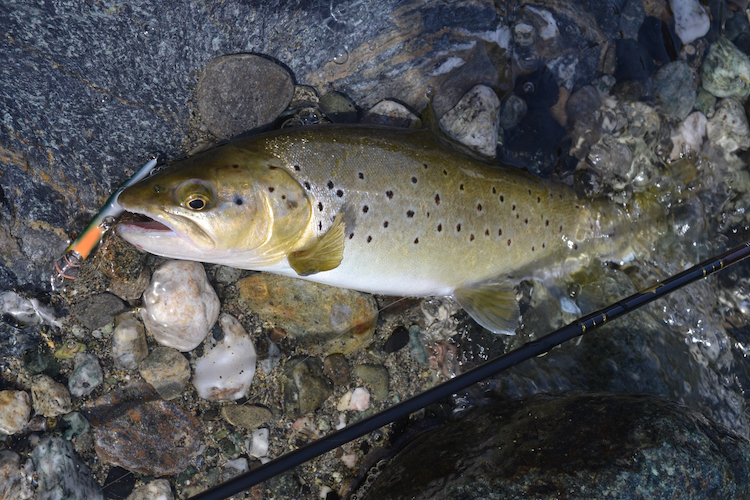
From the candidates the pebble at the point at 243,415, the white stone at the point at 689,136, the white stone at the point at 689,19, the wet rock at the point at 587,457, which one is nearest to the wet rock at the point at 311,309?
the pebble at the point at 243,415

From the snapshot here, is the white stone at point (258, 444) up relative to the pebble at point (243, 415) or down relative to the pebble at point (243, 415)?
down

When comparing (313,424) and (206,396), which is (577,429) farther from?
(206,396)

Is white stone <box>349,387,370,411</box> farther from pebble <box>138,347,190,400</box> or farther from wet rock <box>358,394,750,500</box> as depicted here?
pebble <box>138,347,190,400</box>

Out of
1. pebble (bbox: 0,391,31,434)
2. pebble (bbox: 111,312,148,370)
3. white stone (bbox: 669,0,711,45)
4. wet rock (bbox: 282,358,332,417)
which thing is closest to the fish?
wet rock (bbox: 282,358,332,417)

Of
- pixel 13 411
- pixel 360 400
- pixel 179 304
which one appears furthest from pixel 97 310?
pixel 360 400

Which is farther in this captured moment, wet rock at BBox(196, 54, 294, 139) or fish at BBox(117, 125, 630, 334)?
wet rock at BBox(196, 54, 294, 139)

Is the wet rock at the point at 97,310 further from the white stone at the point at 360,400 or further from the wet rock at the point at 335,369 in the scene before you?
the white stone at the point at 360,400

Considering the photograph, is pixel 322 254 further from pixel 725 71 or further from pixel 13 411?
pixel 725 71
